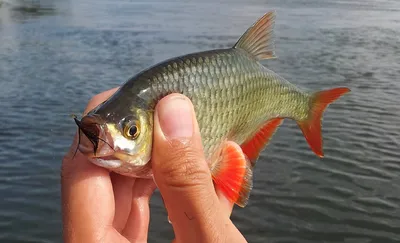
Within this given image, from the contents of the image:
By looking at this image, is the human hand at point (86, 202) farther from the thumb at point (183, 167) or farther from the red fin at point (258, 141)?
the red fin at point (258, 141)

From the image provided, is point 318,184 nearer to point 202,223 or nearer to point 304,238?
point 304,238

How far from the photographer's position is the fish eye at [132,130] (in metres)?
2.39

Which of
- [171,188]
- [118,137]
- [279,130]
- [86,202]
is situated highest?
[118,137]

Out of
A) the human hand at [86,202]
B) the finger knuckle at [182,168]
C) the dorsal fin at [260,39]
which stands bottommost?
the human hand at [86,202]

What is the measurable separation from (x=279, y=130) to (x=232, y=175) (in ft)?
27.9

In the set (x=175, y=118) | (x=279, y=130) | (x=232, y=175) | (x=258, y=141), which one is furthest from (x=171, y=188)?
(x=279, y=130)

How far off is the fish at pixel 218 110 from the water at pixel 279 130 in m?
4.33

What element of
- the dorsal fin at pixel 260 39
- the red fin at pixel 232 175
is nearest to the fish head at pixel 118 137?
the red fin at pixel 232 175

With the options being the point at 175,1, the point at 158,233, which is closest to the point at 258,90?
the point at 158,233

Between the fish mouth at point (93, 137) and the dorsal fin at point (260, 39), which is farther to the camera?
the dorsal fin at point (260, 39)

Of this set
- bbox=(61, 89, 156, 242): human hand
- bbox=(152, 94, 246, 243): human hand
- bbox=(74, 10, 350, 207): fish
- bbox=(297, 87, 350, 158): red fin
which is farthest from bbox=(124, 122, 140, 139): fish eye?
bbox=(297, 87, 350, 158): red fin

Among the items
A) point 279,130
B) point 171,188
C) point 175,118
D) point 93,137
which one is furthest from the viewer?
point 279,130

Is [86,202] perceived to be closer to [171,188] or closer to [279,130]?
[171,188]

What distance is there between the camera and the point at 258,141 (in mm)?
3578
